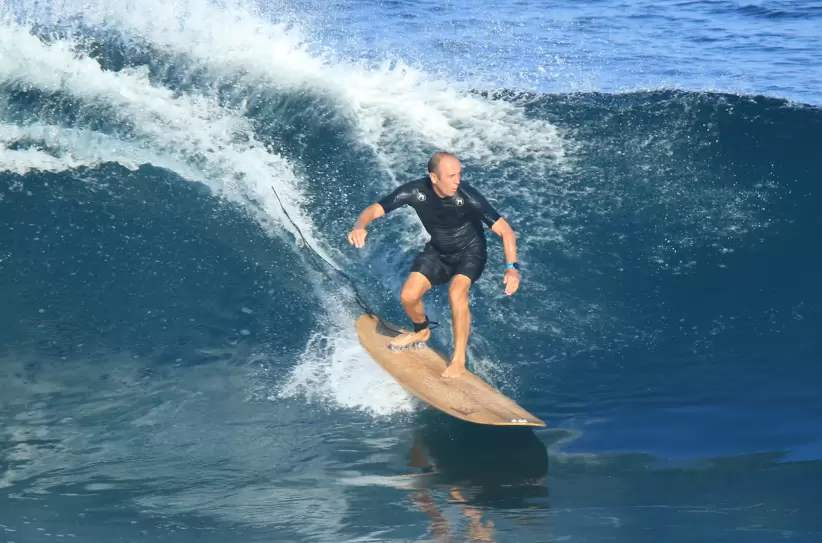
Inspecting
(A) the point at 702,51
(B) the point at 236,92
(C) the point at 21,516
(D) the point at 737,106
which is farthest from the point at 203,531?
(A) the point at 702,51

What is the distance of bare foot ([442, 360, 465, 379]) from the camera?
7.54 meters

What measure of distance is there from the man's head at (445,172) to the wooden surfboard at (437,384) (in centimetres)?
143

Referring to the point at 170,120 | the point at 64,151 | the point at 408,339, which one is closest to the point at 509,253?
the point at 408,339

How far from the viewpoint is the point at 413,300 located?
778 centimetres

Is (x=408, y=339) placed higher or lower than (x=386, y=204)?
lower

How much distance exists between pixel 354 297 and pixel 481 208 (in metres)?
2.04

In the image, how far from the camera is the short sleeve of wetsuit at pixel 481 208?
7.47m

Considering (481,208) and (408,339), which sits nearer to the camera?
(481,208)

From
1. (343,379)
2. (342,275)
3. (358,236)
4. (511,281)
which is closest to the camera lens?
(511,281)

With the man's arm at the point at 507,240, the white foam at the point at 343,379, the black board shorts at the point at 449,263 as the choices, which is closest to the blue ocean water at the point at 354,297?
the white foam at the point at 343,379

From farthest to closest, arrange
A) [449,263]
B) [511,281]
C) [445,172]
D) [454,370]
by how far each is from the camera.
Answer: [449,263]
[454,370]
[445,172]
[511,281]

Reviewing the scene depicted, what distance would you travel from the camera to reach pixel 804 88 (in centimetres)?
1477

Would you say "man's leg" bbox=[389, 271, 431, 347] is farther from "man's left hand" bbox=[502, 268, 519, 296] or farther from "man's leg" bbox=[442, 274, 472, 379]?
"man's left hand" bbox=[502, 268, 519, 296]

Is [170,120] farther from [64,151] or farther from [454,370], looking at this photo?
[454,370]
